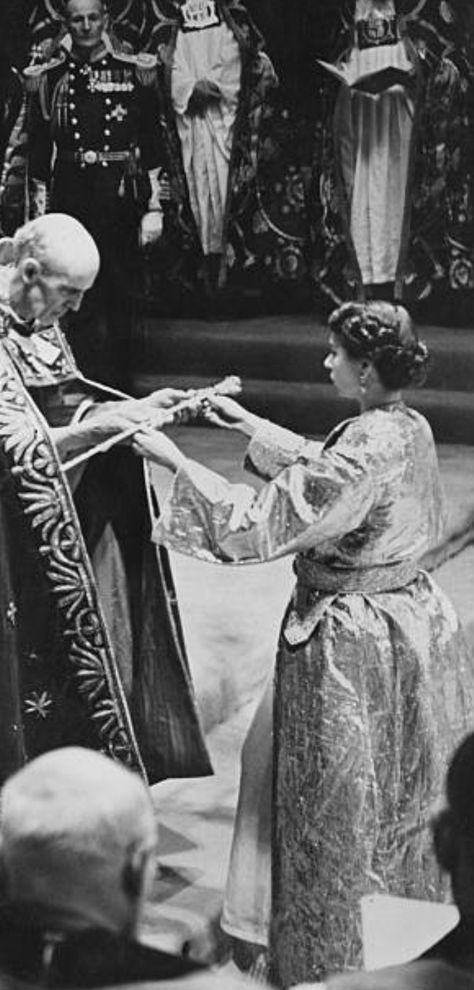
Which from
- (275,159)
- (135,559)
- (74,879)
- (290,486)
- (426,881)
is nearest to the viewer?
(74,879)

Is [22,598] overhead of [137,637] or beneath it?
overhead

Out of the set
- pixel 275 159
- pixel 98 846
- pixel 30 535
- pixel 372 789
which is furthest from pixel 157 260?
pixel 98 846

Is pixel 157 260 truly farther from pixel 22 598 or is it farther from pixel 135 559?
pixel 22 598

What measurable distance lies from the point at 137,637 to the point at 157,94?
1.65 m

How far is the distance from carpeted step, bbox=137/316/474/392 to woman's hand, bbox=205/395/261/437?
1127 mm

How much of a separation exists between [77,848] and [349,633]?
2.11 m

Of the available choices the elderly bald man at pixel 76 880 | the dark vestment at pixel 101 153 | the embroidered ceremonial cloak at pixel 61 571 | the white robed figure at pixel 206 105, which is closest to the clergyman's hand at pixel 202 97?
the white robed figure at pixel 206 105

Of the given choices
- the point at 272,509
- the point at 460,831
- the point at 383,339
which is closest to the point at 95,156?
the point at 383,339

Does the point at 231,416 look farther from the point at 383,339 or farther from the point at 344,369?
the point at 383,339

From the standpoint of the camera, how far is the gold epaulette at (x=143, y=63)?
6.09 meters

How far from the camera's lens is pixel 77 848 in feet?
8.36

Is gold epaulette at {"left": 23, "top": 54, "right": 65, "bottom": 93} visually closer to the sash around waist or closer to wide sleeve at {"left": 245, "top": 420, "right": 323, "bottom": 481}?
wide sleeve at {"left": 245, "top": 420, "right": 323, "bottom": 481}

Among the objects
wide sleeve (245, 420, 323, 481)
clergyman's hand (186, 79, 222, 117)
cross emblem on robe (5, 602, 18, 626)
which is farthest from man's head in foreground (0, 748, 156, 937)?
clergyman's hand (186, 79, 222, 117)

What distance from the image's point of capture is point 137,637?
5.41 meters
